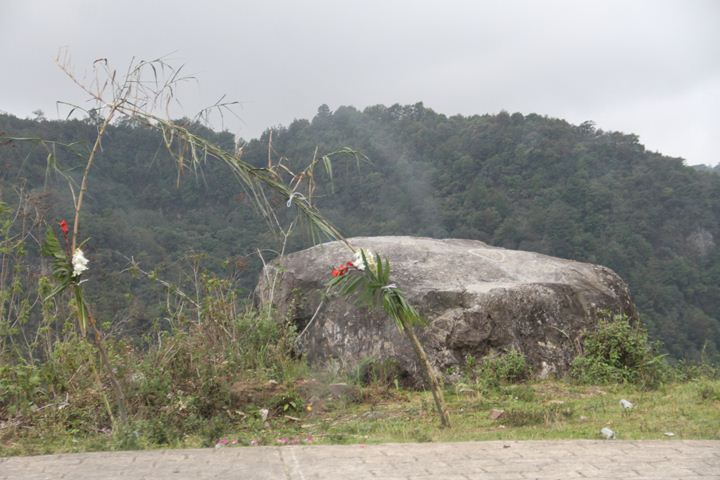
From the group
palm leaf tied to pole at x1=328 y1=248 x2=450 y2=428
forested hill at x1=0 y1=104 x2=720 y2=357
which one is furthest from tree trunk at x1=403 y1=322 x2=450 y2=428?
forested hill at x1=0 y1=104 x2=720 y2=357

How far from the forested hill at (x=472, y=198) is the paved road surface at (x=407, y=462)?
24.0ft

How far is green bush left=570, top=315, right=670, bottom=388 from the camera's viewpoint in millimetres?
7902

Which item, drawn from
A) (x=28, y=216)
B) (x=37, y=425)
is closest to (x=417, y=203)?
(x=28, y=216)

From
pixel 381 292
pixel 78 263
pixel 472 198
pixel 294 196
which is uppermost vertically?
pixel 294 196

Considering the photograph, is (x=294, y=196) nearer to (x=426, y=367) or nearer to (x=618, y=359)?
(x=426, y=367)

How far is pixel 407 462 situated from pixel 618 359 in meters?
4.39

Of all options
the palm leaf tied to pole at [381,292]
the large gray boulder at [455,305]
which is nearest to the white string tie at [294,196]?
the palm leaf tied to pole at [381,292]

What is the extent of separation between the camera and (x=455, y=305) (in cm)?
829

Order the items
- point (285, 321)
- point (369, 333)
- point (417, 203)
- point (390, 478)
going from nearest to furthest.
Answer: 1. point (390, 478)
2. point (369, 333)
3. point (285, 321)
4. point (417, 203)

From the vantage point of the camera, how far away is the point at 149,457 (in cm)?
474

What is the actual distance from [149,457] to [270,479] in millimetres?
969

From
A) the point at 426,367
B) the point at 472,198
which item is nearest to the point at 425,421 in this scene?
the point at 426,367

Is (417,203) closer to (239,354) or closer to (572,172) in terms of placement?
(572,172)

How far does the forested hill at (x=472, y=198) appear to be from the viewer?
17250 millimetres
